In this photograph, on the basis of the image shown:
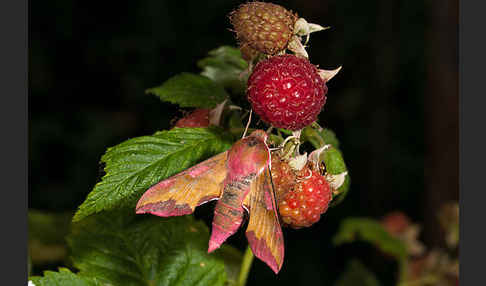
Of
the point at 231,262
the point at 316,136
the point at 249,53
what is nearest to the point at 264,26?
the point at 249,53

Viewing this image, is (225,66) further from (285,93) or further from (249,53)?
(285,93)

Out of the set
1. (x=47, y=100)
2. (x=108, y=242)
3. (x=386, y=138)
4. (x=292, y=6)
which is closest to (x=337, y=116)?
(x=386, y=138)

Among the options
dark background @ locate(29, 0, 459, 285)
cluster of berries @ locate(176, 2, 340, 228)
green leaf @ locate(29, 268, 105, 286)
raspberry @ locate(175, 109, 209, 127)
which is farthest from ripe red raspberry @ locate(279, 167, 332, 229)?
dark background @ locate(29, 0, 459, 285)

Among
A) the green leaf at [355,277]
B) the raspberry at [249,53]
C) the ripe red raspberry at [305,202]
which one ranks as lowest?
the green leaf at [355,277]

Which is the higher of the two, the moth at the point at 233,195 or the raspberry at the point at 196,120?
the raspberry at the point at 196,120

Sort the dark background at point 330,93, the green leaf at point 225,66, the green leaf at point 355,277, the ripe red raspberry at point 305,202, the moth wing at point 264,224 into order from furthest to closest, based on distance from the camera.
Answer: the dark background at point 330,93 → the green leaf at point 355,277 → the green leaf at point 225,66 → the ripe red raspberry at point 305,202 → the moth wing at point 264,224

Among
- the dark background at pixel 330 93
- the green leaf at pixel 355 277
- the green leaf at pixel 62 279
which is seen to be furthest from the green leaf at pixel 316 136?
the dark background at pixel 330 93

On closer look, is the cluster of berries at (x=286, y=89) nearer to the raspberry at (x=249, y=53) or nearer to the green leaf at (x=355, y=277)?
the raspberry at (x=249, y=53)
